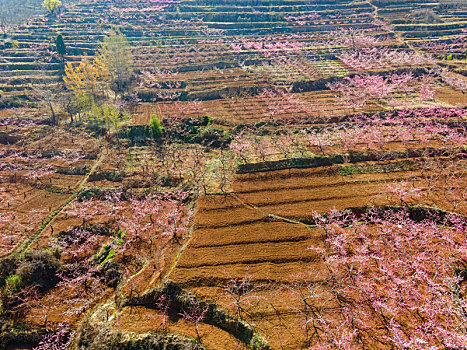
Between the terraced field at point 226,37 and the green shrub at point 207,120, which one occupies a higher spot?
the terraced field at point 226,37

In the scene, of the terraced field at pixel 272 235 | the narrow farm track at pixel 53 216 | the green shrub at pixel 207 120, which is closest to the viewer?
the terraced field at pixel 272 235

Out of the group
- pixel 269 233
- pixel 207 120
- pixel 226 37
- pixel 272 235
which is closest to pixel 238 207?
pixel 269 233

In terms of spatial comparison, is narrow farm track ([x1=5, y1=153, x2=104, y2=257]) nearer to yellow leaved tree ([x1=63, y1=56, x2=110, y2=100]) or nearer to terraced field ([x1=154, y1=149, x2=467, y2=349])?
terraced field ([x1=154, y1=149, x2=467, y2=349])

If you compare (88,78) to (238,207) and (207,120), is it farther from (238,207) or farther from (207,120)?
(238,207)

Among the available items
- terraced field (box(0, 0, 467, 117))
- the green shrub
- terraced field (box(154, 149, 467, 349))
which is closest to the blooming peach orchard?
terraced field (box(154, 149, 467, 349))

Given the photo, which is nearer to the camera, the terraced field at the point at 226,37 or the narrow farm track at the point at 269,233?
the narrow farm track at the point at 269,233

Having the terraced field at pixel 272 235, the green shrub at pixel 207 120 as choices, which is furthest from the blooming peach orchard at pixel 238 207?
the green shrub at pixel 207 120

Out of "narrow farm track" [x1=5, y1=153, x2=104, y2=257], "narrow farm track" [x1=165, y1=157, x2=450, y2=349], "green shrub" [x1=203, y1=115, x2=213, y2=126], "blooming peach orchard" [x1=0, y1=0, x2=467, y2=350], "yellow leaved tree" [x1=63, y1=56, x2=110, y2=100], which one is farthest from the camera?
"yellow leaved tree" [x1=63, y1=56, x2=110, y2=100]

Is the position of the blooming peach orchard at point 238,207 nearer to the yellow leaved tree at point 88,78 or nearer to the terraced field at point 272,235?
the terraced field at point 272,235

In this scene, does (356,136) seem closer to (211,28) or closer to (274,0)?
(211,28)
